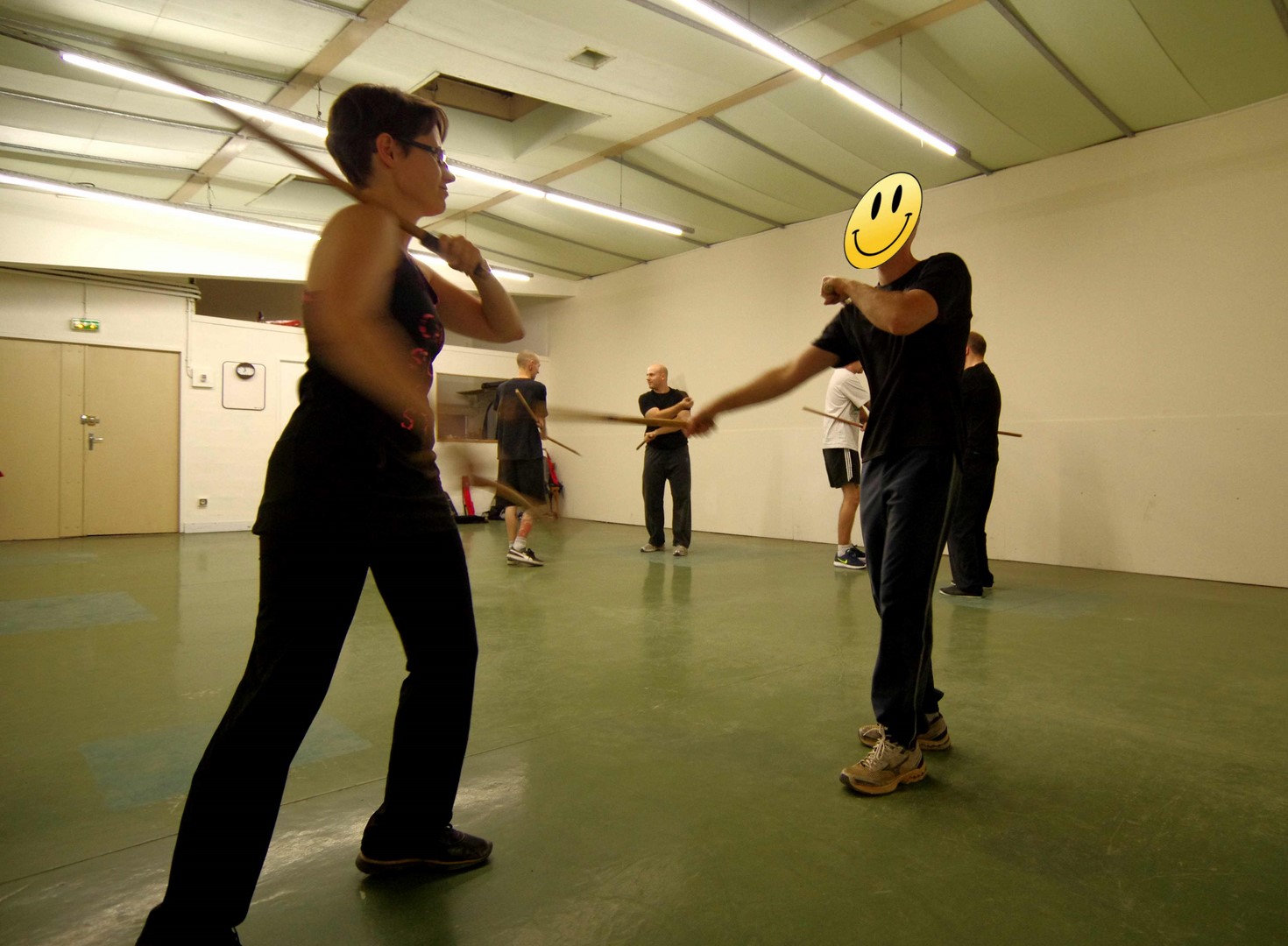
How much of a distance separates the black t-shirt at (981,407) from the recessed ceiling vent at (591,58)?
316cm

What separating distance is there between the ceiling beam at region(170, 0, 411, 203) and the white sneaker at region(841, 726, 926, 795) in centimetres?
475

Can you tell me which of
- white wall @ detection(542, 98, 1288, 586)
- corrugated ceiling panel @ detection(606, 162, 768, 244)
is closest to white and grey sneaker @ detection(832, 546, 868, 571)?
white wall @ detection(542, 98, 1288, 586)

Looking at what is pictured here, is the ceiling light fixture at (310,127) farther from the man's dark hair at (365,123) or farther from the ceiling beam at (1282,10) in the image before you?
the ceiling beam at (1282,10)

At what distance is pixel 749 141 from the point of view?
6.34 metres

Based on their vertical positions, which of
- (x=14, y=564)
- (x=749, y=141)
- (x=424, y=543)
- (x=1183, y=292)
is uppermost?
(x=749, y=141)

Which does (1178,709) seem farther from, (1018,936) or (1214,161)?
(1214,161)

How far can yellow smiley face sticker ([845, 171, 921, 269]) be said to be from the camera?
74.2 inches

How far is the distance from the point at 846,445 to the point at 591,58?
10.9ft

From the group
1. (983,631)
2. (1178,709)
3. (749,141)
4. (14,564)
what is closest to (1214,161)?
(749,141)

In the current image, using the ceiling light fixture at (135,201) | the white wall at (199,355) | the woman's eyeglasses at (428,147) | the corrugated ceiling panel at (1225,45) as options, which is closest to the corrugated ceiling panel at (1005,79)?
the corrugated ceiling panel at (1225,45)

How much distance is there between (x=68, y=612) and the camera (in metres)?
3.87

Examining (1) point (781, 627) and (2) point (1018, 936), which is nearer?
(2) point (1018, 936)

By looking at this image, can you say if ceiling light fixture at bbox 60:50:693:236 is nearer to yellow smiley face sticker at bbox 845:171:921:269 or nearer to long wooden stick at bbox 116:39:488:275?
long wooden stick at bbox 116:39:488:275

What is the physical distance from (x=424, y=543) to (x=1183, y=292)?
6098mm
